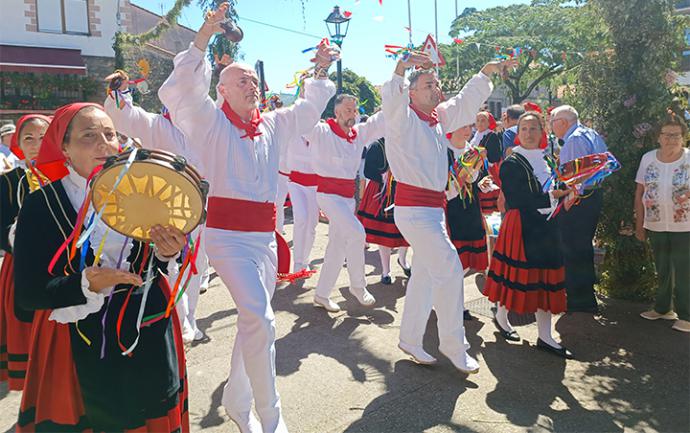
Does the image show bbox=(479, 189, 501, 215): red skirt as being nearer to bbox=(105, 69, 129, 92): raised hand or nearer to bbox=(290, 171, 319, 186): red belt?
bbox=(290, 171, 319, 186): red belt

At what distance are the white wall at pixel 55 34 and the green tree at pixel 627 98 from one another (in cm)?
2062

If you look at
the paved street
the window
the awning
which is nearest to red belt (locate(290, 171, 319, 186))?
the paved street

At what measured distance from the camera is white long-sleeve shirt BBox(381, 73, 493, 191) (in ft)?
11.8

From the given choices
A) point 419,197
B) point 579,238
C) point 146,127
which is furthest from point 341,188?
point 579,238

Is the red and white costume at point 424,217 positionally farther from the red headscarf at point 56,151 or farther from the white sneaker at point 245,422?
the red headscarf at point 56,151

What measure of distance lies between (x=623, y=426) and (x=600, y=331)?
5.28 ft

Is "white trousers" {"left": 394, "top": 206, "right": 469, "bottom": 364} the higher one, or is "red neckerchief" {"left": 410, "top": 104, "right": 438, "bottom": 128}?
"red neckerchief" {"left": 410, "top": 104, "right": 438, "bottom": 128}

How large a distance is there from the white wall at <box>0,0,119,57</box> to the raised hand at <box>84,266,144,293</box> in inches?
852

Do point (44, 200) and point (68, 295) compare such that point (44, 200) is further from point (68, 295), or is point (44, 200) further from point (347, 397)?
point (347, 397)

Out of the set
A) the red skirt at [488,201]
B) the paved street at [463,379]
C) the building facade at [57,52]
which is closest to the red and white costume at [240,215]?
the paved street at [463,379]

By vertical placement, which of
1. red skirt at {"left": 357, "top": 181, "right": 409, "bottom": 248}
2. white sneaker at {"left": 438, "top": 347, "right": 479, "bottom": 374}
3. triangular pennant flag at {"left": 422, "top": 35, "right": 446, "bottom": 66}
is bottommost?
white sneaker at {"left": 438, "top": 347, "right": 479, "bottom": 374}

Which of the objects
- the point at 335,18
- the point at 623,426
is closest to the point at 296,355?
the point at 623,426

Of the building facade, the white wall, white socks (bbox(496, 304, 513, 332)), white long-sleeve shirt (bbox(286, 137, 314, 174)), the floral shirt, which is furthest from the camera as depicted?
the white wall

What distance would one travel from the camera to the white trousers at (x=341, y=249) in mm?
5102
